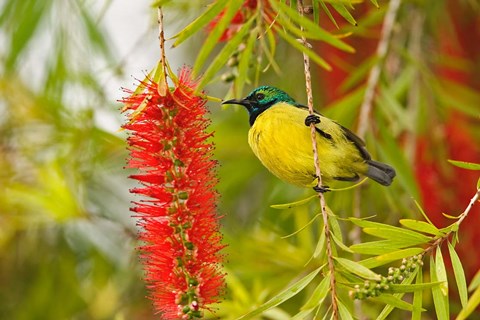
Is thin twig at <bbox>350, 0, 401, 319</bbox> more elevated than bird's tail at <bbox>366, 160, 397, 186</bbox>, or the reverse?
thin twig at <bbox>350, 0, 401, 319</bbox>

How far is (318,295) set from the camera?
3.73ft

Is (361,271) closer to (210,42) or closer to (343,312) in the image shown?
(343,312)

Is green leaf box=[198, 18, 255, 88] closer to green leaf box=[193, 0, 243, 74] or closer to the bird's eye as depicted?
green leaf box=[193, 0, 243, 74]

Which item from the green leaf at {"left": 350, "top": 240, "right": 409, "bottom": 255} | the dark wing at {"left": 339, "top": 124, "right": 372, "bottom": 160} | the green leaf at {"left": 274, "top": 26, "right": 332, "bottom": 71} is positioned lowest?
the green leaf at {"left": 350, "top": 240, "right": 409, "bottom": 255}

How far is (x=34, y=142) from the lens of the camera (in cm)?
289

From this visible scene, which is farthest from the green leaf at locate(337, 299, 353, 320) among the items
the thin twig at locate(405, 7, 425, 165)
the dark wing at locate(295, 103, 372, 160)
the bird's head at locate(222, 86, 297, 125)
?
the thin twig at locate(405, 7, 425, 165)

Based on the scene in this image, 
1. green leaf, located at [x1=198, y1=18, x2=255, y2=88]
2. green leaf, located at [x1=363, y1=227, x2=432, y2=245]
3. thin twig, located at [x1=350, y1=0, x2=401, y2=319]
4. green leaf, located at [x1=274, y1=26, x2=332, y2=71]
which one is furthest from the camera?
thin twig, located at [x1=350, y1=0, x2=401, y2=319]

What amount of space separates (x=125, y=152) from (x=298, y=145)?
127cm

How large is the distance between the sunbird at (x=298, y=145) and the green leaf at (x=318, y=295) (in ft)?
1.42

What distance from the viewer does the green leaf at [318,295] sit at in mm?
1116

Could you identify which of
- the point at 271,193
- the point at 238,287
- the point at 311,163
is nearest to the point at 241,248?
the point at 271,193

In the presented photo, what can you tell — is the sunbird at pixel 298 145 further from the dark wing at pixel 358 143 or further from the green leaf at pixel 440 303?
the green leaf at pixel 440 303

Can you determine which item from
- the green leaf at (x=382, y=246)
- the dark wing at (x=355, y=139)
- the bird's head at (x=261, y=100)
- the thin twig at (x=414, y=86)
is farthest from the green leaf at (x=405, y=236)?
the thin twig at (x=414, y=86)

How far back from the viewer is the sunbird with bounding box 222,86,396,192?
1.63 m
